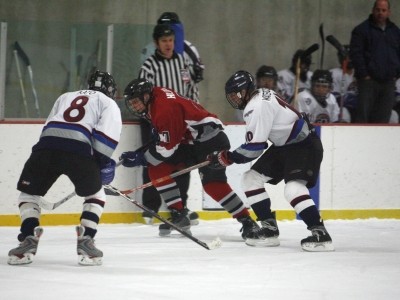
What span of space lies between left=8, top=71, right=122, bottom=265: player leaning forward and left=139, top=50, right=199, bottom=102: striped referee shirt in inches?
74.7

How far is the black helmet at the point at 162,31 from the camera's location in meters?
7.24

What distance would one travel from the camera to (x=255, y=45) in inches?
378

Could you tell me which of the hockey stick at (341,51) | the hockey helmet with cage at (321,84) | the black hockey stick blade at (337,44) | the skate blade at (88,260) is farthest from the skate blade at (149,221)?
the black hockey stick blade at (337,44)

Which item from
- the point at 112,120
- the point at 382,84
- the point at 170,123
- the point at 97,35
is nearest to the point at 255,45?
the point at 382,84

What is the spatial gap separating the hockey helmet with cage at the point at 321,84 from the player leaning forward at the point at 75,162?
9.72 ft

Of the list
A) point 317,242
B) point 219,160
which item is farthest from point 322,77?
point 317,242

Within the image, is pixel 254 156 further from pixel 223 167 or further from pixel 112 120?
pixel 112 120

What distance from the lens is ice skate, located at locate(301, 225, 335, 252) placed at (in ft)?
19.7

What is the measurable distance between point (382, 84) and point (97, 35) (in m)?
2.11

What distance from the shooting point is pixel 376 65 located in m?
8.04

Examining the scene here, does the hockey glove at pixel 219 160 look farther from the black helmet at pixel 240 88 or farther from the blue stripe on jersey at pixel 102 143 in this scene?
the blue stripe on jersey at pixel 102 143

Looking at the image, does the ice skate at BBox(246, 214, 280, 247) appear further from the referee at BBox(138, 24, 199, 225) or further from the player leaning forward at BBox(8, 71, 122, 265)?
the player leaning forward at BBox(8, 71, 122, 265)

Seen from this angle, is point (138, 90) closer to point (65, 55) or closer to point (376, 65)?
point (65, 55)

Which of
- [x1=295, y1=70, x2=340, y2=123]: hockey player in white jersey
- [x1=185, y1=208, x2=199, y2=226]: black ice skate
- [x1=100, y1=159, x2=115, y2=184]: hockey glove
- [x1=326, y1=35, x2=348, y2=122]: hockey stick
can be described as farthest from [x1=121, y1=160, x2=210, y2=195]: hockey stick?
[x1=326, y1=35, x2=348, y2=122]: hockey stick
